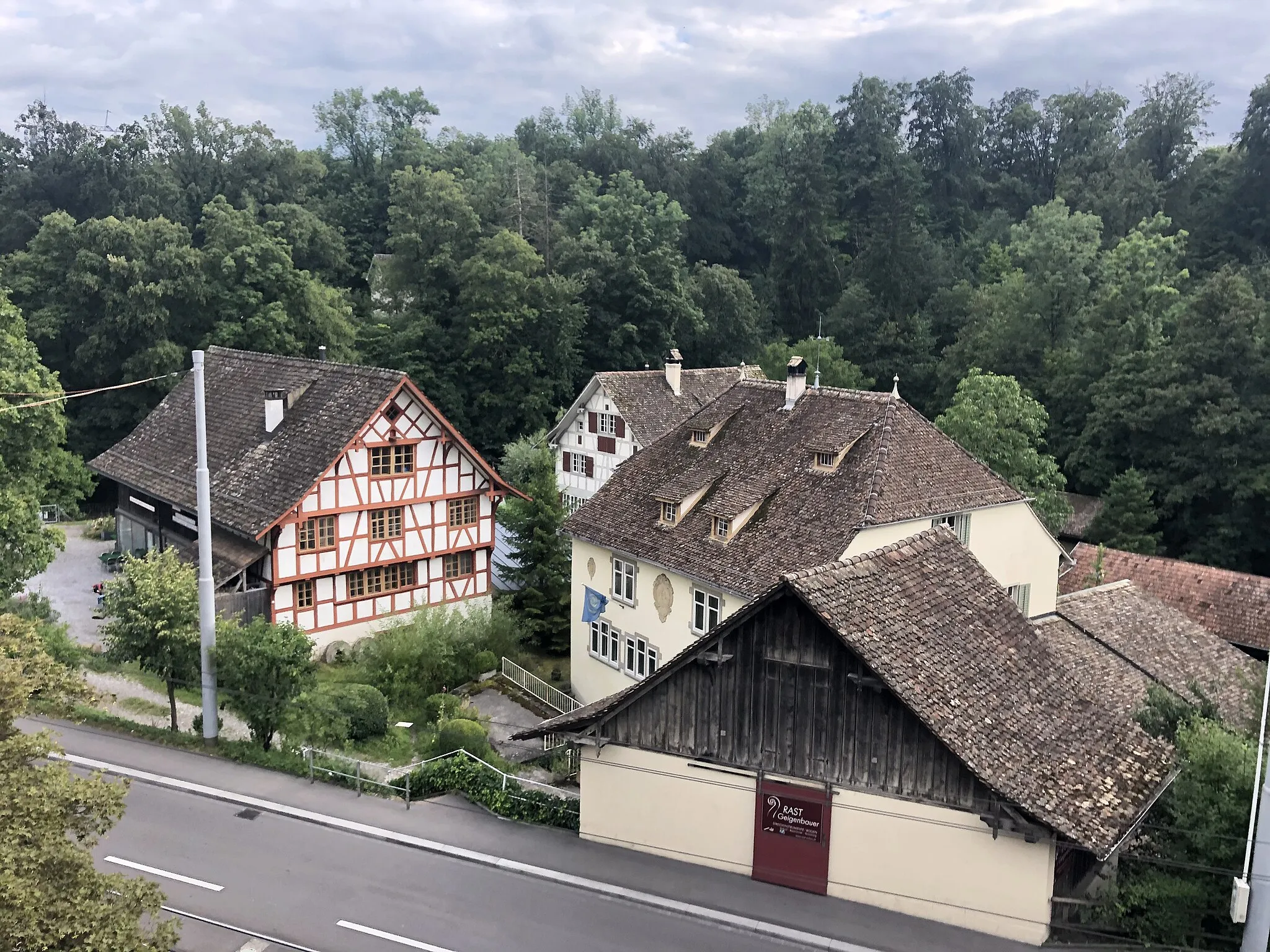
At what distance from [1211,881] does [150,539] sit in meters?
31.2

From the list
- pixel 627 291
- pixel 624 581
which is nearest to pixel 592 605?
pixel 624 581

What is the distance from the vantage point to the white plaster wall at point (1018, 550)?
2677 cm

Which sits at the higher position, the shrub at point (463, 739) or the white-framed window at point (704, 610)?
the white-framed window at point (704, 610)

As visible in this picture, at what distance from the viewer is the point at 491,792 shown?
1870 cm

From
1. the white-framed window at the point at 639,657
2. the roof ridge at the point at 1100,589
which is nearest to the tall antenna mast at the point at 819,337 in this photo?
the roof ridge at the point at 1100,589

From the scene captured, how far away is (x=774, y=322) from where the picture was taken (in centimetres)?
7275

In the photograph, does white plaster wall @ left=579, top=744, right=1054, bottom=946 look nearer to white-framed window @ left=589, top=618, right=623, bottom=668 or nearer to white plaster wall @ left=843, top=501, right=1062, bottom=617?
white-framed window @ left=589, top=618, right=623, bottom=668

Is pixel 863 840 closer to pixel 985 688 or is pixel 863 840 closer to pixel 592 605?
pixel 985 688

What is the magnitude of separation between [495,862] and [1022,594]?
1606cm

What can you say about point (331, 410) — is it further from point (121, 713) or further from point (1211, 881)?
point (1211, 881)

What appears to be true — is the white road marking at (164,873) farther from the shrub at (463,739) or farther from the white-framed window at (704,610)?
the white-framed window at (704,610)

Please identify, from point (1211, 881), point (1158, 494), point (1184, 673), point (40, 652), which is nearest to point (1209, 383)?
point (1158, 494)

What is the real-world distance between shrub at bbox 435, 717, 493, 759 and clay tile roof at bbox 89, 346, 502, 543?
9.61 metres

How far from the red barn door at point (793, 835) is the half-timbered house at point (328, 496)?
17.6 meters
